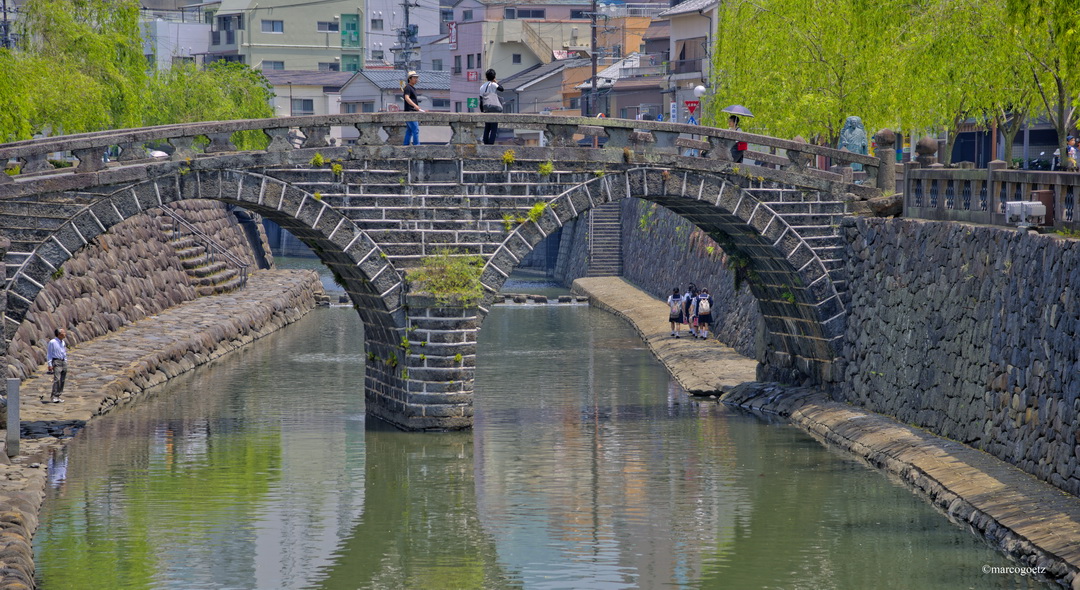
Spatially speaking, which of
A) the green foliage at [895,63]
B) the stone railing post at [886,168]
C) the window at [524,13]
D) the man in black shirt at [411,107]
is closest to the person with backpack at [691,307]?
the green foliage at [895,63]

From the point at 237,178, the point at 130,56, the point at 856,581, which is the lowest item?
the point at 856,581

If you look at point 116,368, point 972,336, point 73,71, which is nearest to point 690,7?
point 73,71

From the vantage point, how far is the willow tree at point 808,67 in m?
33.1

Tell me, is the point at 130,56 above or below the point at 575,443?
above

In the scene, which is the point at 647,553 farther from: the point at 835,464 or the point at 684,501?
the point at 835,464

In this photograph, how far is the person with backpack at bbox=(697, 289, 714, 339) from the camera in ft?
129

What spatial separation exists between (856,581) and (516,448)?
29.9 ft

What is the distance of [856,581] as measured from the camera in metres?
17.9

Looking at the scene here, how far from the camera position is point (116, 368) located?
104ft

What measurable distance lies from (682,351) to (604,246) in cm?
2729

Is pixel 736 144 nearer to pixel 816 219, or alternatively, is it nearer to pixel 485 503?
pixel 816 219

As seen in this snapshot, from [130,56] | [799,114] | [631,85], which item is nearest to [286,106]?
[631,85]

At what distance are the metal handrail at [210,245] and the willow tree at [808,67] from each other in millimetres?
21063

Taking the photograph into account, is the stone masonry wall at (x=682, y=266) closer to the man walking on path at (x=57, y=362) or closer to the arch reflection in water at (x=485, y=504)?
the arch reflection in water at (x=485, y=504)
